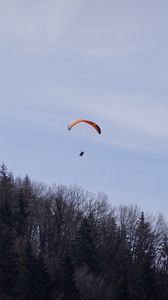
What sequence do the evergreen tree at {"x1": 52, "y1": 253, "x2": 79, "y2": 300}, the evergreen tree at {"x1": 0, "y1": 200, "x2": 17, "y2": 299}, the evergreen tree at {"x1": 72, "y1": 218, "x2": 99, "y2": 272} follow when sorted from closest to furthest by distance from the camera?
the evergreen tree at {"x1": 0, "y1": 200, "x2": 17, "y2": 299} < the evergreen tree at {"x1": 52, "y1": 253, "x2": 79, "y2": 300} < the evergreen tree at {"x1": 72, "y1": 218, "x2": 99, "y2": 272}

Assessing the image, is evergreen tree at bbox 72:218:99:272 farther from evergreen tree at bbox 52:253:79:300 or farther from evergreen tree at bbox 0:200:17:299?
evergreen tree at bbox 0:200:17:299

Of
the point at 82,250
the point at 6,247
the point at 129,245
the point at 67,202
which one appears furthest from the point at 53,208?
the point at 6,247

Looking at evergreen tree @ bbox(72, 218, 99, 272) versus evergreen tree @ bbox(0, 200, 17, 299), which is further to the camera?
evergreen tree @ bbox(72, 218, 99, 272)

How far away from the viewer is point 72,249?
6131 cm

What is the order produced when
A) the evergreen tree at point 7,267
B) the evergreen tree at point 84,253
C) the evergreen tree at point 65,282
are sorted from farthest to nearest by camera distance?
the evergreen tree at point 84,253
the evergreen tree at point 65,282
the evergreen tree at point 7,267

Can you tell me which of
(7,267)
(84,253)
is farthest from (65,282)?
(84,253)

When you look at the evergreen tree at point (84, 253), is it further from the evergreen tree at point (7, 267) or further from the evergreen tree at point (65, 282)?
the evergreen tree at point (7, 267)

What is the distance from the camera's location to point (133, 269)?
251 ft

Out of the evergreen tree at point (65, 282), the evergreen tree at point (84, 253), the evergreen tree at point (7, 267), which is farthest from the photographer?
the evergreen tree at point (84, 253)

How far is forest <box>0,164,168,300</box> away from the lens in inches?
1879

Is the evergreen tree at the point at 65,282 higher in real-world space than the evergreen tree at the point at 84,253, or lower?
lower

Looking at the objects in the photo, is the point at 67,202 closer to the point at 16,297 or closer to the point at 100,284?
the point at 100,284

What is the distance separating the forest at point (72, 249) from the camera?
47719mm

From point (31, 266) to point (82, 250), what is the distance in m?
13.2
